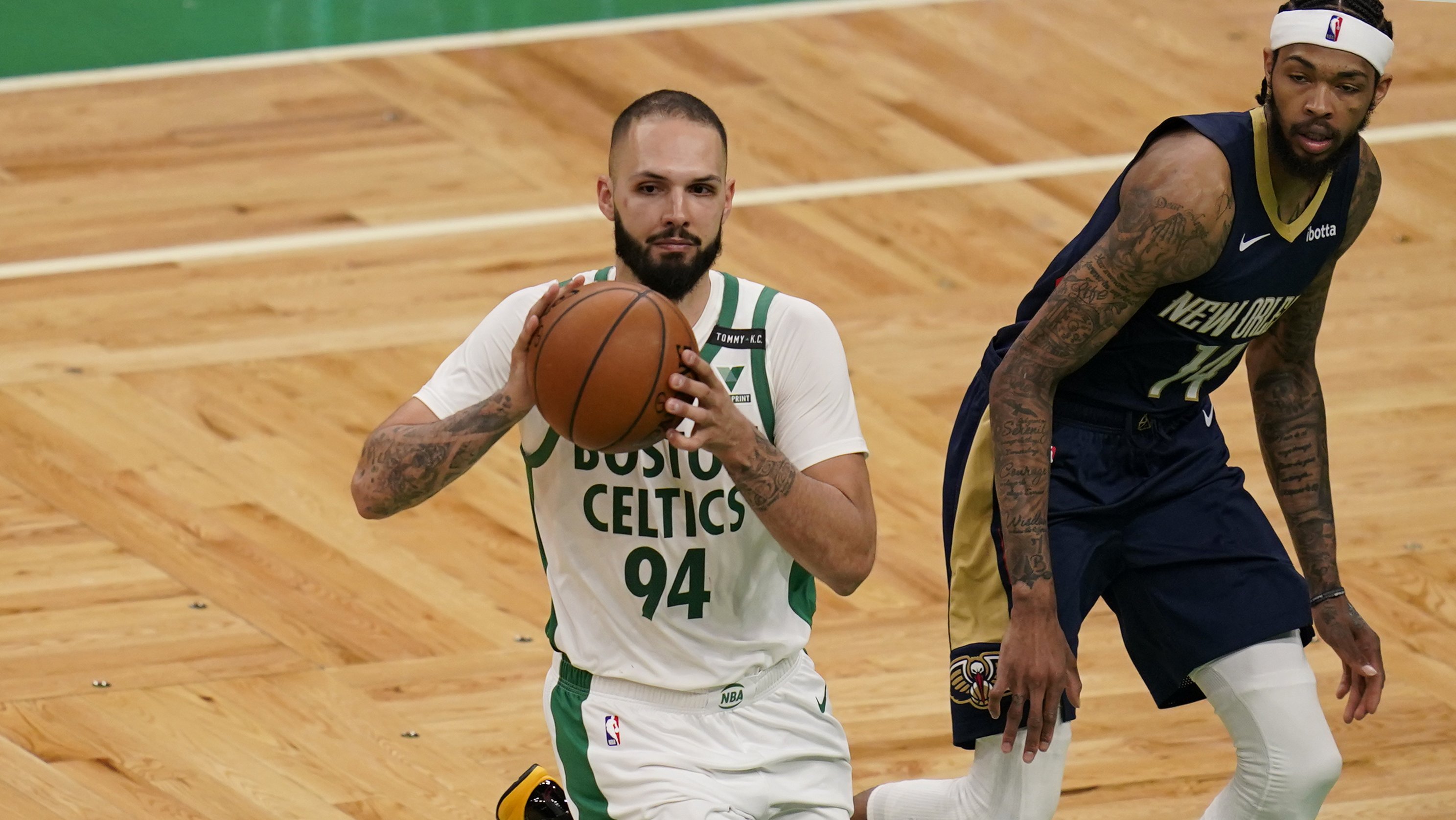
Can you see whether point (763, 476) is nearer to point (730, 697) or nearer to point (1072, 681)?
point (730, 697)

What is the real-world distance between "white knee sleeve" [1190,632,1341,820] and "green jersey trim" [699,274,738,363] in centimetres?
111

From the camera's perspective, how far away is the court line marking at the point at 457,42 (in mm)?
9180

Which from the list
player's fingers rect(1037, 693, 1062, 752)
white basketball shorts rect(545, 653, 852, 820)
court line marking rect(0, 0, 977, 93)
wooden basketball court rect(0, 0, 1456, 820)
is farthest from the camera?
court line marking rect(0, 0, 977, 93)

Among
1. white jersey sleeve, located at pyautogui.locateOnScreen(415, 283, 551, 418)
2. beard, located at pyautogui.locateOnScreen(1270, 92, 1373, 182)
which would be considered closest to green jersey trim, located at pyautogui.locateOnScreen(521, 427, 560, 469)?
white jersey sleeve, located at pyautogui.locateOnScreen(415, 283, 551, 418)

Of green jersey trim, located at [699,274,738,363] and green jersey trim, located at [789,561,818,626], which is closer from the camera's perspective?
green jersey trim, located at [699,274,738,363]

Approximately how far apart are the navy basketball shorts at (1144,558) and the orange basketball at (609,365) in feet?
3.04

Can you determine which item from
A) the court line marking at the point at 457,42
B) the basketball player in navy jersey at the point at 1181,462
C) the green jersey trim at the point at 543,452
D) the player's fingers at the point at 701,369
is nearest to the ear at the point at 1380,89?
the basketball player in navy jersey at the point at 1181,462

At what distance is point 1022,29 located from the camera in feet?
31.5

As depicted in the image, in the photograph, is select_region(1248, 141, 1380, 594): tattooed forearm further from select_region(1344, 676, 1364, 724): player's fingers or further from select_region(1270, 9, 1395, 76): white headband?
select_region(1270, 9, 1395, 76): white headband

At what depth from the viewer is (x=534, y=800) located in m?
4.30

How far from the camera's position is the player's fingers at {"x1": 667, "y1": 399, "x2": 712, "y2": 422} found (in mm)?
3340

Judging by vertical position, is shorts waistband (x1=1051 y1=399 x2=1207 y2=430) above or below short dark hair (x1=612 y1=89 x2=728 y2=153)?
below

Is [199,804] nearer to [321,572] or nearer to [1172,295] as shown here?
[321,572]

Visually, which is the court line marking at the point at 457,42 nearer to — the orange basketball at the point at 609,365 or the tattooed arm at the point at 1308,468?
the tattooed arm at the point at 1308,468
